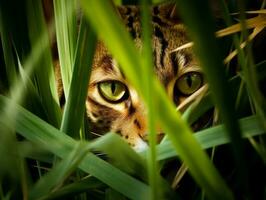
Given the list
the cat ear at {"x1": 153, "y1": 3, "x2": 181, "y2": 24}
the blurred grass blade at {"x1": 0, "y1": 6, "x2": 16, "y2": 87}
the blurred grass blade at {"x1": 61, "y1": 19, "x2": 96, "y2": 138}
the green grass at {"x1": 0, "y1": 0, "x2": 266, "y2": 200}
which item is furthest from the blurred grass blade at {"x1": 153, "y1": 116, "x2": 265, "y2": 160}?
the cat ear at {"x1": 153, "y1": 3, "x2": 181, "y2": 24}

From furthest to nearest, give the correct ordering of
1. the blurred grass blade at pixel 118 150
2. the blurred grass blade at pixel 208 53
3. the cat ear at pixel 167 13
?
the cat ear at pixel 167 13, the blurred grass blade at pixel 118 150, the blurred grass blade at pixel 208 53

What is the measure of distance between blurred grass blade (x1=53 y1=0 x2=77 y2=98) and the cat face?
0.87 ft

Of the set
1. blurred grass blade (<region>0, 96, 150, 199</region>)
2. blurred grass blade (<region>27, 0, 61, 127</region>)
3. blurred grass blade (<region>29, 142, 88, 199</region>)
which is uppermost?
blurred grass blade (<region>27, 0, 61, 127</region>)

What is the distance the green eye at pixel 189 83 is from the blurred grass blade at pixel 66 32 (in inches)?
13.1

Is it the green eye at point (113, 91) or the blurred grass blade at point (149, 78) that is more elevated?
the green eye at point (113, 91)

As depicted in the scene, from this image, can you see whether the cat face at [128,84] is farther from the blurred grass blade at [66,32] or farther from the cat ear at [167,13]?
the blurred grass blade at [66,32]

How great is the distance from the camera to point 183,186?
569mm

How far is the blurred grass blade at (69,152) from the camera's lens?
395 mm

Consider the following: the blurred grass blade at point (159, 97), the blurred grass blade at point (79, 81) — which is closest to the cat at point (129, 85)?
the blurred grass blade at point (79, 81)

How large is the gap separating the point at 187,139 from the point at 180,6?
0.39 feet

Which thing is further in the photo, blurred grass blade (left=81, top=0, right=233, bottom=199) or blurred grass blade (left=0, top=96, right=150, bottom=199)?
blurred grass blade (left=0, top=96, right=150, bottom=199)

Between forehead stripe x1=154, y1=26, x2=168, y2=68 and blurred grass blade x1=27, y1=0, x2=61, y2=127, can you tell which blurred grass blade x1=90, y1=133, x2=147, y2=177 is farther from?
forehead stripe x1=154, y1=26, x2=168, y2=68

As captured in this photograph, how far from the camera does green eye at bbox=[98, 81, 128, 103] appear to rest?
79cm

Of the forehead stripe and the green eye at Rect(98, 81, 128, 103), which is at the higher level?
the forehead stripe
